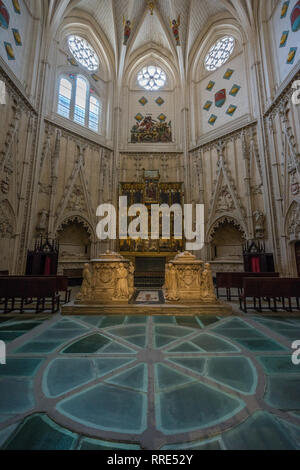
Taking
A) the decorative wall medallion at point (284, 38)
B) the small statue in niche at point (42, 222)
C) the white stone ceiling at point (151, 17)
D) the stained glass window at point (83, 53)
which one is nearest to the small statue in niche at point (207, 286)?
the small statue in niche at point (42, 222)

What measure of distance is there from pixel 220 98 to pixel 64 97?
1066cm

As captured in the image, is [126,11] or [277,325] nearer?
[277,325]

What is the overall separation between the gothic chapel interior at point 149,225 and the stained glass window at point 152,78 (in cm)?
17

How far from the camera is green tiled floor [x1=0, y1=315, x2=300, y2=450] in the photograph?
1471 millimetres

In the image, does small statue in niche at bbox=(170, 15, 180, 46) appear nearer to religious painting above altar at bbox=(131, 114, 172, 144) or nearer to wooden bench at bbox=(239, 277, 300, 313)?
religious painting above altar at bbox=(131, 114, 172, 144)

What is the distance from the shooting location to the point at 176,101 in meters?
16.2

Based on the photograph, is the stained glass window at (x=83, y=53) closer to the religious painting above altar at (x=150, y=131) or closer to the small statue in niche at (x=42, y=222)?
the religious painting above altar at (x=150, y=131)

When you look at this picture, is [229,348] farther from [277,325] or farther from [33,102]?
[33,102]

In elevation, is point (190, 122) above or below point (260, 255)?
above

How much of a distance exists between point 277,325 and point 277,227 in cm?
742

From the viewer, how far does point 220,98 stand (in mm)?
14180


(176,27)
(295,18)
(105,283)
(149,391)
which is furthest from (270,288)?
(176,27)

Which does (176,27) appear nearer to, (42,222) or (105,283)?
(42,222)

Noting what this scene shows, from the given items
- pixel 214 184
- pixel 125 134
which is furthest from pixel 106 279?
pixel 125 134
